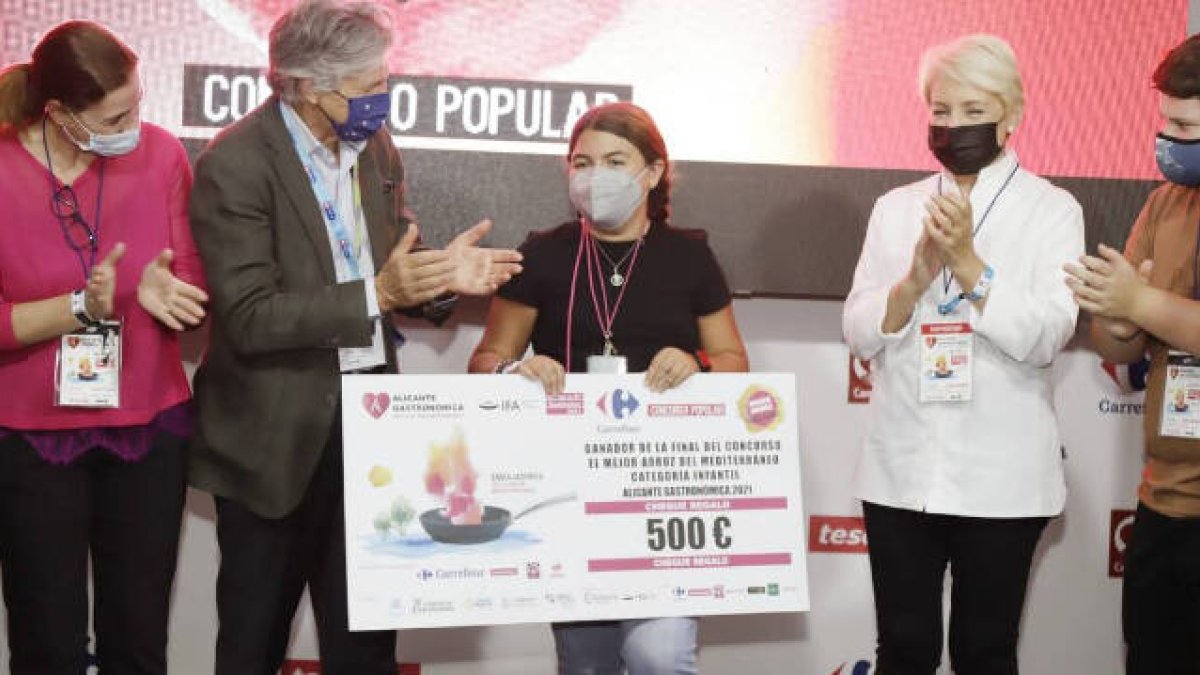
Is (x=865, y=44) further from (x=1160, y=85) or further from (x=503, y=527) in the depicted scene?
(x=503, y=527)

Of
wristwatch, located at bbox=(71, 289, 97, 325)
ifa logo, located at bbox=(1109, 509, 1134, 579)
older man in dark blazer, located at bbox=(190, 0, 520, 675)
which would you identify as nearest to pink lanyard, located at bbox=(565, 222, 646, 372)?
older man in dark blazer, located at bbox=(190, 0, 520, 675)

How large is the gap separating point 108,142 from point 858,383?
228cm

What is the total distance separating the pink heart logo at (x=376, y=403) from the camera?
2590 millimetres

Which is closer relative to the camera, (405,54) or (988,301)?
(988,301)

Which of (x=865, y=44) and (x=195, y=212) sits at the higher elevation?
(x=865, y=44)

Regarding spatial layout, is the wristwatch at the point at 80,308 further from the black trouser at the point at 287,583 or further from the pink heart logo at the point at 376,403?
the pink heart logo at the point at 376,403

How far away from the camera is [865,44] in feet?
12.1

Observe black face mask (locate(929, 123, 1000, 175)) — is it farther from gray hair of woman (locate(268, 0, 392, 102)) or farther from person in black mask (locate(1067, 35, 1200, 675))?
gray hair of woman (locate(268, 0, 392, 102))

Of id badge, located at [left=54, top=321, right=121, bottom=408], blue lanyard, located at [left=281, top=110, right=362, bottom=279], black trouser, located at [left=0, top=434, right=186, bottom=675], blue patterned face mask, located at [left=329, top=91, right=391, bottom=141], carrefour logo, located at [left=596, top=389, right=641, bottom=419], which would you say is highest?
blue patterned face mask, located at [left=329, top=91, right=391, bottom=141]

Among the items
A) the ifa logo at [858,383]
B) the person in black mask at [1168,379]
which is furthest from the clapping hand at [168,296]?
the ifa logo at [858,383]

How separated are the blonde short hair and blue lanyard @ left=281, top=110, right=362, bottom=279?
4.48 ft

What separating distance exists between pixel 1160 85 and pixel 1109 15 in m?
0.97

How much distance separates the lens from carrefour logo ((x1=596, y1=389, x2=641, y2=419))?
107 inches

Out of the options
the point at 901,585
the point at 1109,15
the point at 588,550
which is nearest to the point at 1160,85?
the point at 1109,15
